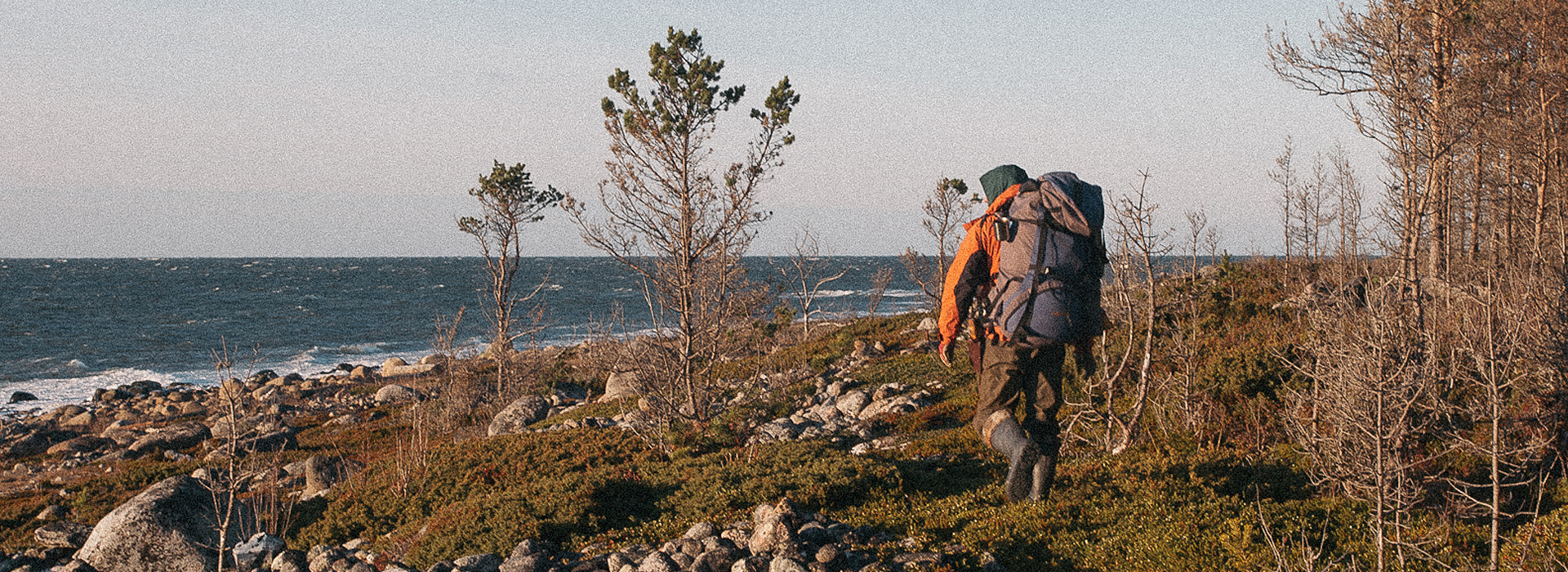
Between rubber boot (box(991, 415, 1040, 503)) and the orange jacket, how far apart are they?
0.68 metres

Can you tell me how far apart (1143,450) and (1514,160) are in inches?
551

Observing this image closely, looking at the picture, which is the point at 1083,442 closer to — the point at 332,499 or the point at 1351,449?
the point at 1351,449

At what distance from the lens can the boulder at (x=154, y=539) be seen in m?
Answer: 9.93

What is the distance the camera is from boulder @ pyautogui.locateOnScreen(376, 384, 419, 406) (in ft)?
84.6

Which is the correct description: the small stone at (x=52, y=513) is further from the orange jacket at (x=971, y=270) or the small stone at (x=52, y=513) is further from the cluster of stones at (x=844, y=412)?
the orange jacket at (x=971, y=270)

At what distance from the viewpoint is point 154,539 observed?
33.1 ft

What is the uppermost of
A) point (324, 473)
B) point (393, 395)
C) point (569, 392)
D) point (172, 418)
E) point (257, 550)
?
point (257, 550)

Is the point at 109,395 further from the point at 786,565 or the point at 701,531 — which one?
the point at 786,565

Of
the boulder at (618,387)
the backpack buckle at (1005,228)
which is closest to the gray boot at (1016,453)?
the backpack buckle at (1005,228)

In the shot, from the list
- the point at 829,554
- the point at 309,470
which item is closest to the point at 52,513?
the point at 309,470

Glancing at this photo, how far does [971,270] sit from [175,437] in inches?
856

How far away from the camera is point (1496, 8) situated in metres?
15.8

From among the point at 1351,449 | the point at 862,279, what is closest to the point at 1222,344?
the point at 1351,449

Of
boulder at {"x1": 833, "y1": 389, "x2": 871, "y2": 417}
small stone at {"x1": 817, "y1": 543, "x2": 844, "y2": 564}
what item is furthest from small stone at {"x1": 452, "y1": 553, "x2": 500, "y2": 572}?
boulder at {"x1": 833, "y1": 389, "x2": 871, "y2": 417}
